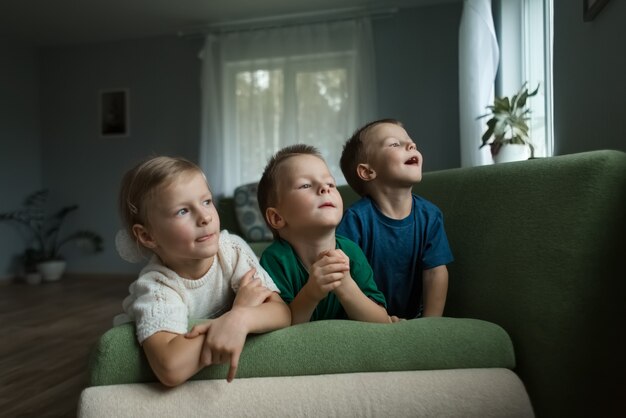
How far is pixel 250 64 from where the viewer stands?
5355mm

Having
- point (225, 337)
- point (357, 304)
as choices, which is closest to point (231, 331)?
point (225, 337)

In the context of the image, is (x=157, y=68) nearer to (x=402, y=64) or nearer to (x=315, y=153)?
(x=402, y=64)

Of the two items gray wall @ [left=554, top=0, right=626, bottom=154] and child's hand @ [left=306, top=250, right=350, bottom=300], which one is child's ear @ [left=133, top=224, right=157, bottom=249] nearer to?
child's hand @ [left=306, top=250, right=350, bottom=300]

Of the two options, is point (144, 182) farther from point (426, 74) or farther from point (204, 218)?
point (426, 74)

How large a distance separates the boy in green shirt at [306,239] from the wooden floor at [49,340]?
117 cm

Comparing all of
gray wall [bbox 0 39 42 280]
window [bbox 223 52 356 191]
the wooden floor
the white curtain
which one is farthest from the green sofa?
gray wall [bbox 0 39 42 280]

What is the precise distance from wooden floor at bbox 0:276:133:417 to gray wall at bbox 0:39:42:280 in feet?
2.26

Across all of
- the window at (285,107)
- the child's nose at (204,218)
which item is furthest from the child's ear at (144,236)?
the window at (285,107)

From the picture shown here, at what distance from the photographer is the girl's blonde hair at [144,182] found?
100 centimetres

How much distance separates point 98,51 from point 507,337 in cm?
624

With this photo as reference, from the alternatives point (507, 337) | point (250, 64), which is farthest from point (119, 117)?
point (507, 337)

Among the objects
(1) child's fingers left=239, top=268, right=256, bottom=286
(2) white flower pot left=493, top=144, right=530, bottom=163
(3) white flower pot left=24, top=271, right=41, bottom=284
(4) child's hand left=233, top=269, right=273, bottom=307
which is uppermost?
(2) white flower pot left=493, top=144, right=530, bottom=163

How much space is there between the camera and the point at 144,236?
1.03m

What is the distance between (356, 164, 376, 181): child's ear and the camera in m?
1.36
